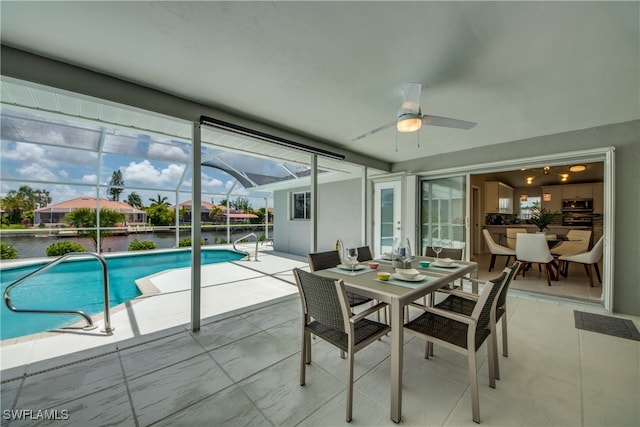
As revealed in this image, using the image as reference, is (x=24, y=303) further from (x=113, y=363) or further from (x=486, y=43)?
(x=486, y=43)

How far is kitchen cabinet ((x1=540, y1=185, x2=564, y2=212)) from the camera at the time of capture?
7.57 metres

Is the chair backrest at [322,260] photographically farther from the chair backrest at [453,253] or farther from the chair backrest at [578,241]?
the chair backrest at [578,241]

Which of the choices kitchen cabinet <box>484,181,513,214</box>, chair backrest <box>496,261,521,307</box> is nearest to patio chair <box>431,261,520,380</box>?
chair backrest <box>496,261,521,307</box>

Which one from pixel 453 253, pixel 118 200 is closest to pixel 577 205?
pixel 453 253

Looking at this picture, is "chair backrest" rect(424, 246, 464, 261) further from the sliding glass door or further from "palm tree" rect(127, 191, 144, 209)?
"palm tree" rect(127, 191, 144, 209)

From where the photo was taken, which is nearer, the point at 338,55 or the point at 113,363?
the point at 338,55

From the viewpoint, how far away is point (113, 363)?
80.4 inches

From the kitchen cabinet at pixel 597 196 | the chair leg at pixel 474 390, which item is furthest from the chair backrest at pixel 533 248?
the kitchen cabinet at pixel 597 196

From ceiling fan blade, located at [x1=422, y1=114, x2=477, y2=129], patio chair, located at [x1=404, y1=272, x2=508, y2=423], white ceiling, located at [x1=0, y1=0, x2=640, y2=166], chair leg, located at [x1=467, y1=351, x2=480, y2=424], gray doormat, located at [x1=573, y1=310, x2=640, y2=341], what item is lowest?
gray doormat, located at [x1=573, y1=310, x2=640, y2=341]

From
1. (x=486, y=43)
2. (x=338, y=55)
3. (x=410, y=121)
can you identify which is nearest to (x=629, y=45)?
(x=486, y=43)

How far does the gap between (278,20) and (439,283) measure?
217cm

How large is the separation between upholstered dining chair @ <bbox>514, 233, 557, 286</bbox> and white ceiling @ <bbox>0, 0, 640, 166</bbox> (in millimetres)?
2175

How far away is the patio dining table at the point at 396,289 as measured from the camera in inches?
58.5

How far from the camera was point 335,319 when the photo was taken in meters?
1.60
